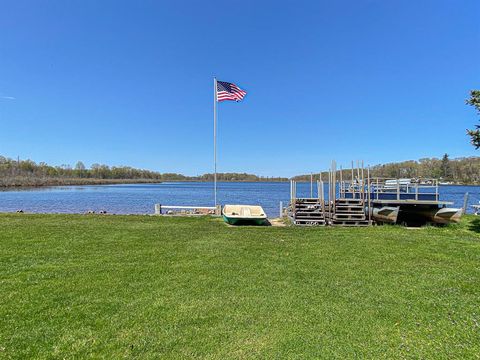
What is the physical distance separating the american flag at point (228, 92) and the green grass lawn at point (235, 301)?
11759 mm

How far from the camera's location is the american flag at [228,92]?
720 inches

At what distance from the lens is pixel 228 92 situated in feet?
60.4

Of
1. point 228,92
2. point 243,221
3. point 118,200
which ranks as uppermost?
point 228,92

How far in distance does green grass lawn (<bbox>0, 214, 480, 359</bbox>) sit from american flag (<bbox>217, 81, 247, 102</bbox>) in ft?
38.6

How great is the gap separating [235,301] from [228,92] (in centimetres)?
1550

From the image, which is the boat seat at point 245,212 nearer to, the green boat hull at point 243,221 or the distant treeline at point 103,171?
the green boat hull at point 243,221

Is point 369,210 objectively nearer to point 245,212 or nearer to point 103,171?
point 245,212

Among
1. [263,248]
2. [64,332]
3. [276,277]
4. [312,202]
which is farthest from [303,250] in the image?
[312,202]

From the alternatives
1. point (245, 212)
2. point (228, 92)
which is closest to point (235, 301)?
point (245, 212)

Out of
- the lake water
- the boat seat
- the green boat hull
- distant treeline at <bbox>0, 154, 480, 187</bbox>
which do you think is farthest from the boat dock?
distant treeline at <bbox>0, 154, 480, 187</bbox>

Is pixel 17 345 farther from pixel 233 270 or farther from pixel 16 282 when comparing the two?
pixel 233 270

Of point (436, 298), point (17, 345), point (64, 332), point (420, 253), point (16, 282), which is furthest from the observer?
point (420, 253)

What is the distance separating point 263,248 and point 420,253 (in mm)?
3994

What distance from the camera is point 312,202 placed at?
55.8ft
